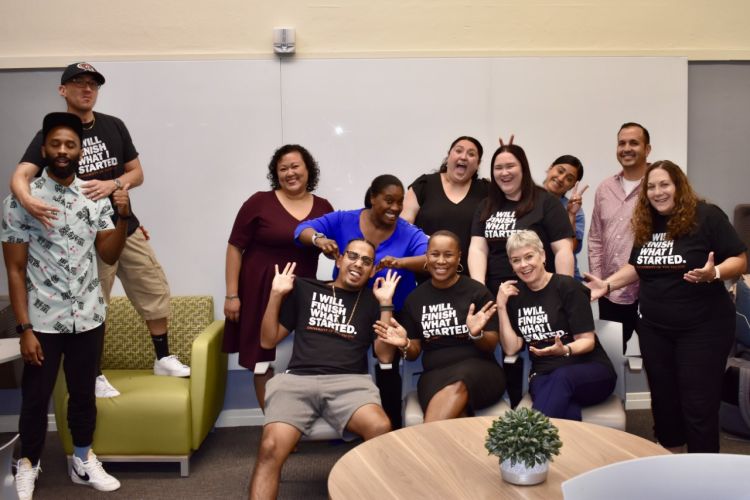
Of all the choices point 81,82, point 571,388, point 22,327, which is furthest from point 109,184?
point 571,388

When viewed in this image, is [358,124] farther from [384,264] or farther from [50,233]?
[50,233]

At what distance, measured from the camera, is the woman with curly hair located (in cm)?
324

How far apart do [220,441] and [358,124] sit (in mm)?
2059

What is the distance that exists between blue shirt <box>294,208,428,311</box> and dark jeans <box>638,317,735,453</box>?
110 centimetres

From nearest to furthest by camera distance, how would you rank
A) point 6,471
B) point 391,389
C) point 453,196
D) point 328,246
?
point 6,471 → point 328,246 → point 391,389 → point 453,196

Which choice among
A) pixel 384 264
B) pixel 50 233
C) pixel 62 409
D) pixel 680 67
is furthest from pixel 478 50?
pixel 62 409

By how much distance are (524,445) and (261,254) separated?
219cm

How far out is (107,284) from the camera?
4.01m

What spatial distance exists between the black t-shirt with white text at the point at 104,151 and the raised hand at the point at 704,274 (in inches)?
102

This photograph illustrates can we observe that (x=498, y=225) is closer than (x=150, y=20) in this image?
→ Yes

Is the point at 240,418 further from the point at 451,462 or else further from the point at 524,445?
the point at 524,445

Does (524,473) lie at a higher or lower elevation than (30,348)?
lower

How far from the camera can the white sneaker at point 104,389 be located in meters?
3.91

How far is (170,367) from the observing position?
4242 millimetres
